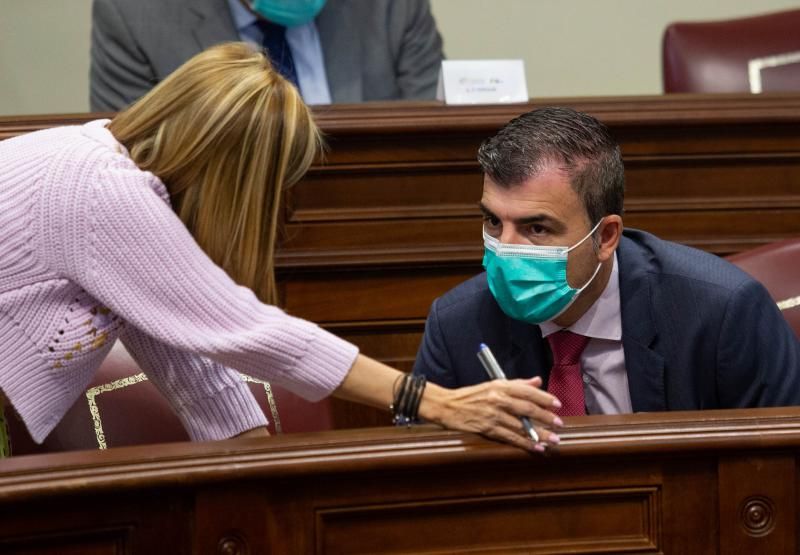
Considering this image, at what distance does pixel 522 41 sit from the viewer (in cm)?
388

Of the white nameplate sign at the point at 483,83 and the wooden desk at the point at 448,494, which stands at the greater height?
the white nameplate sign at the point at 483,83

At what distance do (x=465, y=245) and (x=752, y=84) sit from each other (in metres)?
0.97

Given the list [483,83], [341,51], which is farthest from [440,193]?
[341,51]

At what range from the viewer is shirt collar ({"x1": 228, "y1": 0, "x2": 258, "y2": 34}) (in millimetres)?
2668

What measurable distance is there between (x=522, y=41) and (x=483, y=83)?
1.56 metres

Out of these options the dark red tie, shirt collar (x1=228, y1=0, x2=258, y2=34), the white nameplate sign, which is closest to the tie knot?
the dark red tie

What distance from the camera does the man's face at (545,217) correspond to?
1630mm

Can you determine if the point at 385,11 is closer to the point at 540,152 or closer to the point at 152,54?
the point at 152,54

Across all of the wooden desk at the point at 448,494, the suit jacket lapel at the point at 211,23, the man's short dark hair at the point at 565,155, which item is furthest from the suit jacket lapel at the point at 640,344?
the suit jacket lapel at the point at 211,23

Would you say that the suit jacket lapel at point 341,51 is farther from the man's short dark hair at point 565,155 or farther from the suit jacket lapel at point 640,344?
the suit jacket lapel at point 640,344

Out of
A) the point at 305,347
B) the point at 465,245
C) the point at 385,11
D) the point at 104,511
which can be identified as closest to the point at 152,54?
the point at 385,11

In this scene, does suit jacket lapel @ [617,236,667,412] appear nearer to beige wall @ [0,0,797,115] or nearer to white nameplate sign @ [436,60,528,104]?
white nameplate sign @ [436,60,528,104]

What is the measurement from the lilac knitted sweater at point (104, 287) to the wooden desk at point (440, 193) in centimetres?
79

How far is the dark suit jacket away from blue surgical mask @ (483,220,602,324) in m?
0.08
